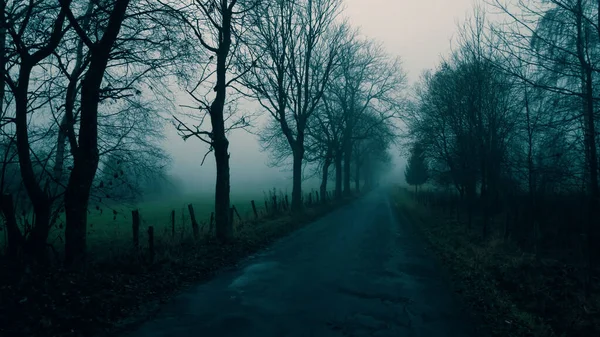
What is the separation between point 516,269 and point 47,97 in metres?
11.8

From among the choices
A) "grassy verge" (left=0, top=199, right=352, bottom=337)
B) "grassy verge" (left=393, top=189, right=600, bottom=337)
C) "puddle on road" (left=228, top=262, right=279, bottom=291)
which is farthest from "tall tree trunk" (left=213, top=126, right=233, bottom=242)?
"grassy verge" (left=393, top=189, right=600, bottom=337)

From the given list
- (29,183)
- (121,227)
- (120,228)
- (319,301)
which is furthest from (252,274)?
(121,227)

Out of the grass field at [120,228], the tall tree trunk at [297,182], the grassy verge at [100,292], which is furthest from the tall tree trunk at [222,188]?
the tall tree trunk at [297,182]

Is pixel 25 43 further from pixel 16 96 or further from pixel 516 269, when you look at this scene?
pixel 516 269

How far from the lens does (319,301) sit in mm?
7055

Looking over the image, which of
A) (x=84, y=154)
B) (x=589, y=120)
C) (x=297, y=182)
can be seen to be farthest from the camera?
(x=297, y=182)

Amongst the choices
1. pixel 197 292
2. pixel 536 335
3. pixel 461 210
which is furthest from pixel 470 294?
pixel 461 210

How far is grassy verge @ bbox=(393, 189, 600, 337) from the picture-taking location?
20.7ft

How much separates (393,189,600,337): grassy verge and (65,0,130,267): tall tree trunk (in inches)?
293

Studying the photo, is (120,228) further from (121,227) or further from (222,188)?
(222,188)

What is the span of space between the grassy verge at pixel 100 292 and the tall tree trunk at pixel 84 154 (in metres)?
0.61

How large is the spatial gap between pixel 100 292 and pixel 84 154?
2704 mm

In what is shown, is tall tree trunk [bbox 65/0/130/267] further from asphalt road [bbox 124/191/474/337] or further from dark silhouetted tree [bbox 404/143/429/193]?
dark silhouetted tree [bbox 404/143/429/193]

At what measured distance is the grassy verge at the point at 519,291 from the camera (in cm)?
632
